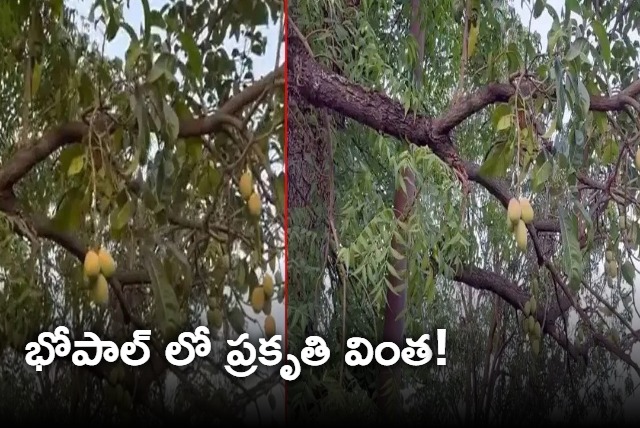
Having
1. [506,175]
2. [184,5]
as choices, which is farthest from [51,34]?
[506,175]

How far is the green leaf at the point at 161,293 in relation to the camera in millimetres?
1073

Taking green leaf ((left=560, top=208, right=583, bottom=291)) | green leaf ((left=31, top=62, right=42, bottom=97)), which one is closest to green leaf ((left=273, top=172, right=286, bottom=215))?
green leaf ((left=31, top=62, right=42, bottom=97))

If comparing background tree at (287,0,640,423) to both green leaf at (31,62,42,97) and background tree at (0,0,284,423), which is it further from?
green leaf at (31,62,42,97)

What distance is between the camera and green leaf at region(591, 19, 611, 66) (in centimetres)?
130

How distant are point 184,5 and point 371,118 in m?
0.36

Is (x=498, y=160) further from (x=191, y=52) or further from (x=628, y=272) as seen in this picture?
(x=191, y=52)

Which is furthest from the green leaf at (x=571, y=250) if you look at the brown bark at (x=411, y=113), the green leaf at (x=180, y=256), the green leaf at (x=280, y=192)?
the green leaf at (x=180, y=256)

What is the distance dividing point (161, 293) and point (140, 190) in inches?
5.4

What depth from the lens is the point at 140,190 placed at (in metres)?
1.05

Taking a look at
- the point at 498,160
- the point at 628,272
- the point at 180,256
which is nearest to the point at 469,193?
the point at 498,160

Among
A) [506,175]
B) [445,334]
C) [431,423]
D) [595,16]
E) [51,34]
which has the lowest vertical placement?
[431,423]

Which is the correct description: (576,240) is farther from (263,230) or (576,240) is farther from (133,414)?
(133,414)

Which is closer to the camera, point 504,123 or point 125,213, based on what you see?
point 125,213

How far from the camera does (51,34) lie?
1.09 metres
